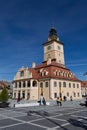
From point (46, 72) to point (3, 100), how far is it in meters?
24.0

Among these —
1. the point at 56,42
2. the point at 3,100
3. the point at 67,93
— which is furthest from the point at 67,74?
the point at 3,100

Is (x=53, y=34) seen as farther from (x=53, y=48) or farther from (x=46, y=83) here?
(x=46, y=83)

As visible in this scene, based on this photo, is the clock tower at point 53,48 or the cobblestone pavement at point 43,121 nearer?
the cobblestone pavement at point 43,121

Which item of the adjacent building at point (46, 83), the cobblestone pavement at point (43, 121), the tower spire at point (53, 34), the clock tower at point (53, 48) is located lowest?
the cobblestone pavement at point (43, 121)

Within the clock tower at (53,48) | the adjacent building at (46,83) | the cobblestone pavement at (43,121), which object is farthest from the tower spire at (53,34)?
the cobblestone pavement at (43,121)

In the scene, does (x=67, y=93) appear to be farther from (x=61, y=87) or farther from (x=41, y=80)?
(x=41, y=80)

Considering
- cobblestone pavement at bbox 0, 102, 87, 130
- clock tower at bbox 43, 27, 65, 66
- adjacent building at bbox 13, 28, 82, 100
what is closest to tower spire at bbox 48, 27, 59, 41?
clock tower at bbox 43, 27, 65, 66

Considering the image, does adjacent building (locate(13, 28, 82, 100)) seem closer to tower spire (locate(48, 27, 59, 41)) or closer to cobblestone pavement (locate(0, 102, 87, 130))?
tower spire (locate(48, 27, 59, 41))

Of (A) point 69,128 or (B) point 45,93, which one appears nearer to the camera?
(A) point 69,128

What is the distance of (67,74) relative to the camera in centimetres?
5659

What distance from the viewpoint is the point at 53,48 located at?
212 feet

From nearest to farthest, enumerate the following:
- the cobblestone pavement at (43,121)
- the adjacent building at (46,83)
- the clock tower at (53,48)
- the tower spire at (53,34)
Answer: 1. the cobblestone pavement at (43,121)
2. the adjacent building at (46,83)
3. the clock tower at (53,48)
4. the tower spire at (53,34)

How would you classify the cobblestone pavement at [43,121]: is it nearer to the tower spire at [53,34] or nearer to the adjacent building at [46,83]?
the adjacent building at [46,83]

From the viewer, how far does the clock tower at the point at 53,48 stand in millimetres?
64244
